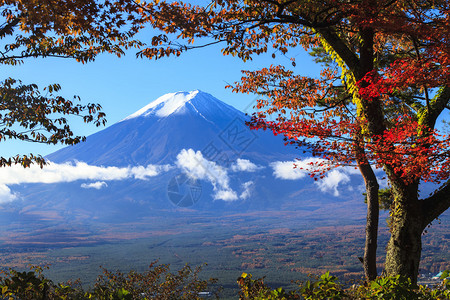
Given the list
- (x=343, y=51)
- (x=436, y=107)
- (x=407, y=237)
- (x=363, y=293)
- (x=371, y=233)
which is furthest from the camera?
(x=371, y=233)

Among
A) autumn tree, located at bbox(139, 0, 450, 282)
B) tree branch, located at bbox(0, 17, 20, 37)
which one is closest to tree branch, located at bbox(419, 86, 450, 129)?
autumn tree, located at bbox(139, 0, 450, 282)

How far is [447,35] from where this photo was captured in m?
6.18

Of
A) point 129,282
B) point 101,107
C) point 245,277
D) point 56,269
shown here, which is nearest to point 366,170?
point 245,277

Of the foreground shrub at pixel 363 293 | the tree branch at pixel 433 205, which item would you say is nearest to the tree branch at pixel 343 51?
the tree branch at pixel 433 205

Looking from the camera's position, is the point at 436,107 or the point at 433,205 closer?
the point at 433,205

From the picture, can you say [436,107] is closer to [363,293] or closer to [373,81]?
[373,81]

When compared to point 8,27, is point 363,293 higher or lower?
lower

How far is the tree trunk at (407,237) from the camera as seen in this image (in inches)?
310

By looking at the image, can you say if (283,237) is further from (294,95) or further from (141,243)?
(294,95)

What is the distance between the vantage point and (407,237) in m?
7.91

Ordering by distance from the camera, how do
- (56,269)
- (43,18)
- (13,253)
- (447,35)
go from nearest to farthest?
(447,35) < (43,18) < (56,269) < (13,253)

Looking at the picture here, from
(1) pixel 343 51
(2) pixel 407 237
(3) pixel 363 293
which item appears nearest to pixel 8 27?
(1) pixel 343 51

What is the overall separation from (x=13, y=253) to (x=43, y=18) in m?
186

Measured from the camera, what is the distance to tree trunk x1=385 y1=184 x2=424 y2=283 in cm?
788
